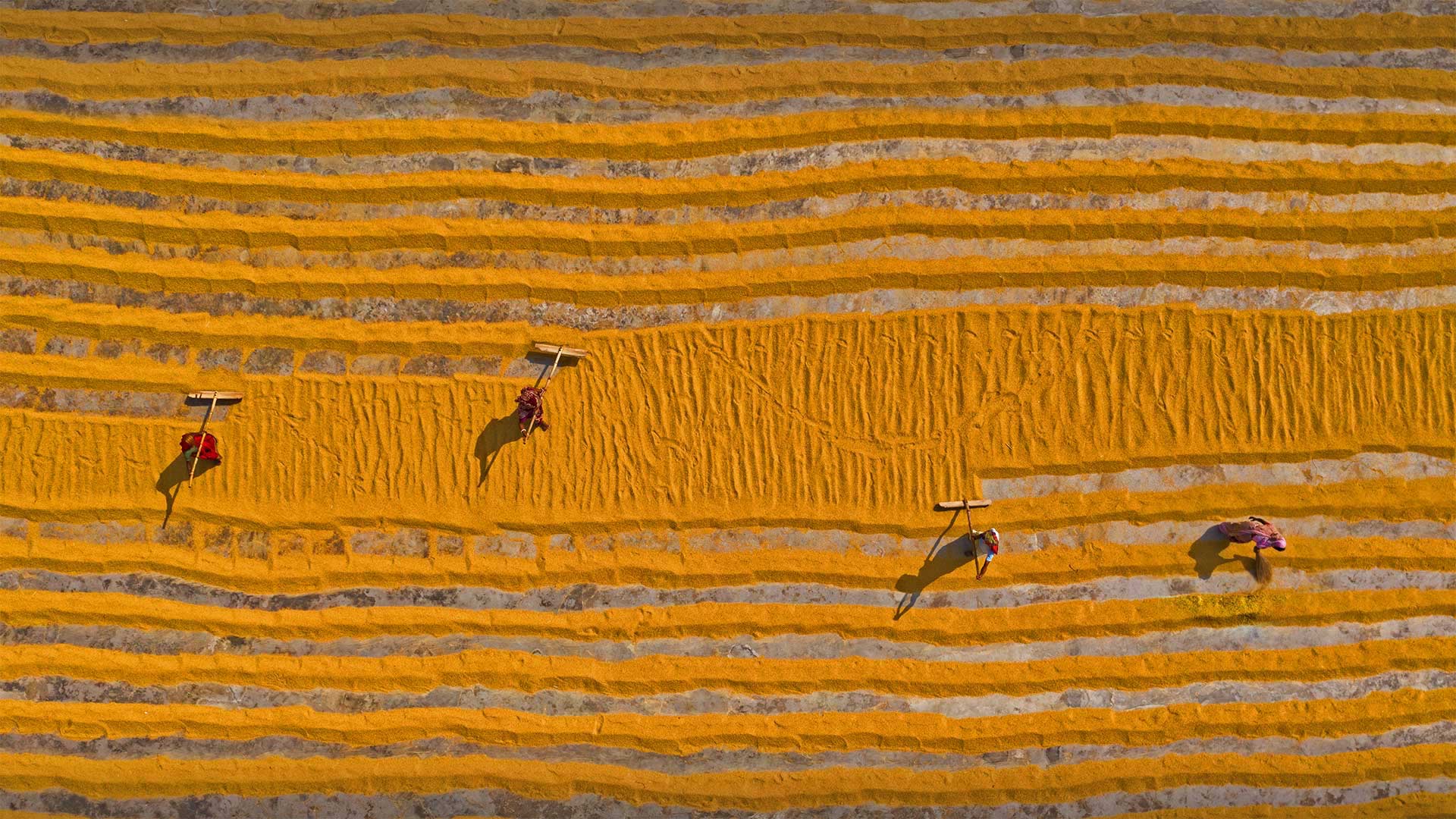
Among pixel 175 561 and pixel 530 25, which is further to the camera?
pixel 530 25

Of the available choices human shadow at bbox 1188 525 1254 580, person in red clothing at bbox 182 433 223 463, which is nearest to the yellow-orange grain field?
human shadow at bbox 1188 525 1254 580

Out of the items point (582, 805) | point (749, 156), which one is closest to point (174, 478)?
point (582, 805)

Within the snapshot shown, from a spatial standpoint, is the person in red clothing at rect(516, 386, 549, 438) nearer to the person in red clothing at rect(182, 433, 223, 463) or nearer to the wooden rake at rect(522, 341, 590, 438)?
the wooden rake at rect(522, 341, 590, 438)

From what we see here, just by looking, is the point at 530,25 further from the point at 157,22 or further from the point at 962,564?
the point at 962,564

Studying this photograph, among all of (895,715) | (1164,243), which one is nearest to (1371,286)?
(1164,243)

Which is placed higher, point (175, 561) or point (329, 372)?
point (329, 372)
